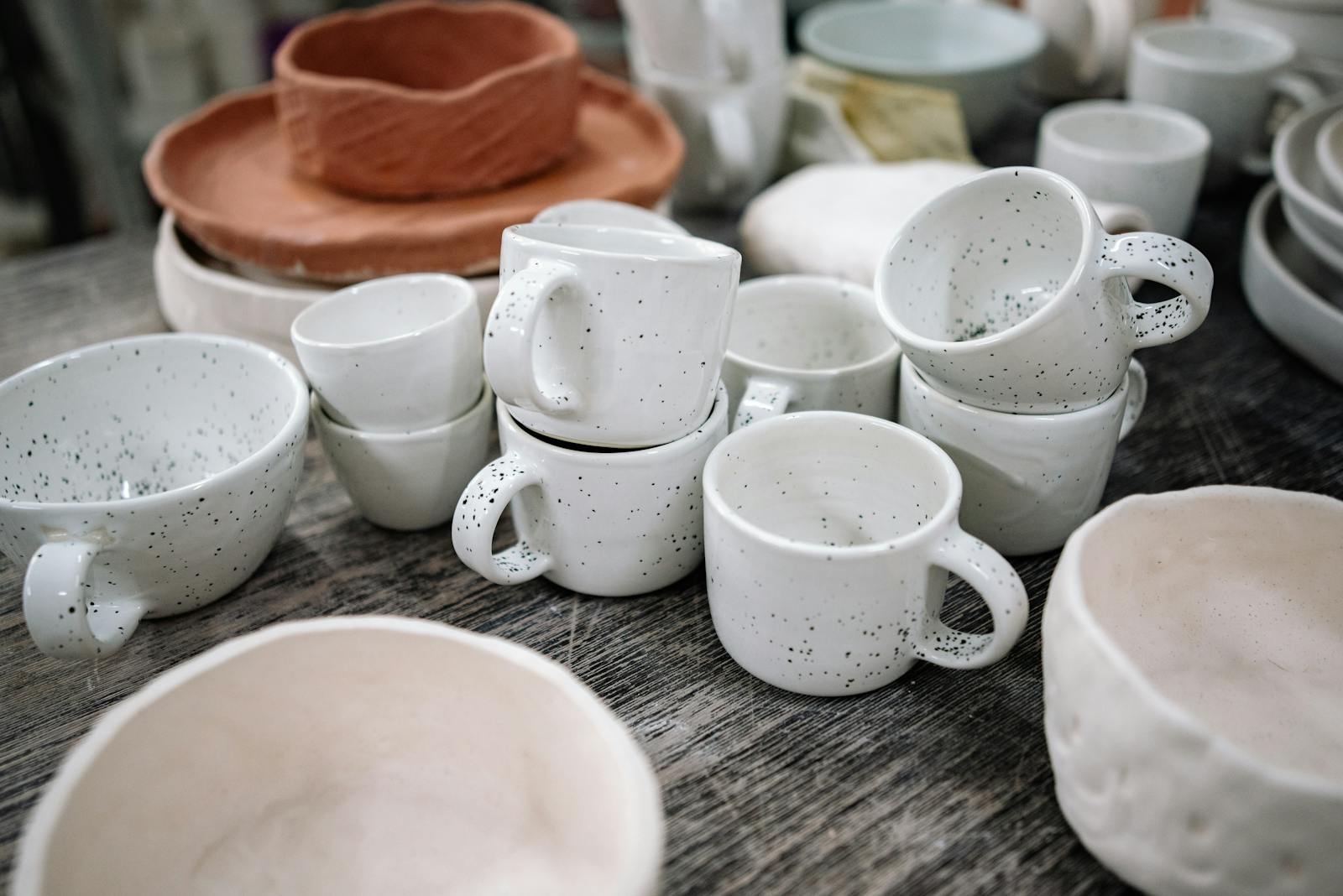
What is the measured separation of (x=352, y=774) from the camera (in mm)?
509

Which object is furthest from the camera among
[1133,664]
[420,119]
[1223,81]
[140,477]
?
[1223,81]

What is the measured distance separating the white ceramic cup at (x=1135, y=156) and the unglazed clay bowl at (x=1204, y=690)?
16.8 inches

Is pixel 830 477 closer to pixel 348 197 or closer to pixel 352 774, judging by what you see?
pixel 352 774

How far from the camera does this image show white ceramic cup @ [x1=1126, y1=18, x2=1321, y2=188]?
104cm

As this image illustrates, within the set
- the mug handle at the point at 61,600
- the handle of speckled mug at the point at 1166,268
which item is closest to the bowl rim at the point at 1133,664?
the handle of speckled mug at the point at 1166,268

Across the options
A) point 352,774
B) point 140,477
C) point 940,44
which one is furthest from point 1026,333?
point 940,44

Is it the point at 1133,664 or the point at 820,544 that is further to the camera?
the point at 820,544

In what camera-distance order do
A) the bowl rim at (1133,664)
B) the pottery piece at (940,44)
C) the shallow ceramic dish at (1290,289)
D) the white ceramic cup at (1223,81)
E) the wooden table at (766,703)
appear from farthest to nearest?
the pottery piece at (940,44) → the white ceramic cup at (1223,81) → the shallow ceramic dish at (1290,289) → the wooden table at (766,703) → the bowl rim at (1133,664)

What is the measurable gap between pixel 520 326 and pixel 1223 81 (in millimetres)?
863

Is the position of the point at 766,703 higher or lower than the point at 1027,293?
lower

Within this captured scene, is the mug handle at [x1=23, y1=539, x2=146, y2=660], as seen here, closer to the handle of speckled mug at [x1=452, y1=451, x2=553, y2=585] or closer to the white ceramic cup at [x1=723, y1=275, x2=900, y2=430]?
the handle of speckled mug at [x1=452, y1=451, x2=553, y2=585]

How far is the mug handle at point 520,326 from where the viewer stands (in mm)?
525

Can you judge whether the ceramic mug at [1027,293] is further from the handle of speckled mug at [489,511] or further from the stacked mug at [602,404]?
the handle of speckled mug at [489,511]

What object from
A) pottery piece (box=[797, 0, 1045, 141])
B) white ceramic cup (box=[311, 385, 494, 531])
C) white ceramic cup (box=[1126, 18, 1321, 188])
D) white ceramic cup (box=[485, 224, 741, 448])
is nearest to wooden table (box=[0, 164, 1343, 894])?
white ceramic cup (box=[311, 385, 494, 531])
